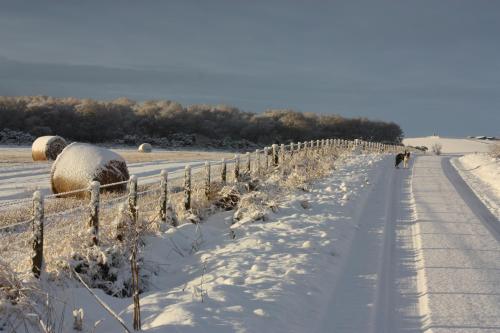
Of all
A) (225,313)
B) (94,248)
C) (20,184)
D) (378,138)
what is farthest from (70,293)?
(378,138)

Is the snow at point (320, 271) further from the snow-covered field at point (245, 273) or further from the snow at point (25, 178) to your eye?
the snow at point (25, 178)

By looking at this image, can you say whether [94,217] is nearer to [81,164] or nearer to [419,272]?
[419,272]

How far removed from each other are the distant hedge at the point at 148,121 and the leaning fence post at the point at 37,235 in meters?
53.9

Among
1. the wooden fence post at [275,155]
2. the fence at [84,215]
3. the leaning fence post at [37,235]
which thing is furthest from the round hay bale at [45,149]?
the leaning fence post at [37,235]

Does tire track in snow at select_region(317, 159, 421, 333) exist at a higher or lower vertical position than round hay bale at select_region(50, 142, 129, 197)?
lower

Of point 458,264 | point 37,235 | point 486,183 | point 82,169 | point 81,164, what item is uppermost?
point 81,164

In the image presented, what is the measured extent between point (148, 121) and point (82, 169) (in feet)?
162

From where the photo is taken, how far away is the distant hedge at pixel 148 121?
201ft

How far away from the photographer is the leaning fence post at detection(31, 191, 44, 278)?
25.9ft

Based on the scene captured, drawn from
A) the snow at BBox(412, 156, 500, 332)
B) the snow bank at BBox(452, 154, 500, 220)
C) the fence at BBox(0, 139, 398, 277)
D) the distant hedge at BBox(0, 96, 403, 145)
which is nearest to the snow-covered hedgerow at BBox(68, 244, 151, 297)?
the fence at BBox(0, 139, 398, 277)

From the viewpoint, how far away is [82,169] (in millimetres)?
17328

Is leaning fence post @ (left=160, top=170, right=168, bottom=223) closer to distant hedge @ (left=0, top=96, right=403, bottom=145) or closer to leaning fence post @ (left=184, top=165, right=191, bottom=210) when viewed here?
leaning fence post @ (left=184, top=165, right=191, bottom=210)

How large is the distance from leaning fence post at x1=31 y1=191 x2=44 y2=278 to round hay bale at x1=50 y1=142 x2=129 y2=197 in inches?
358

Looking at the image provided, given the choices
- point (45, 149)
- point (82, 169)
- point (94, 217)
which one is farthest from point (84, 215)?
point (45, 149)
